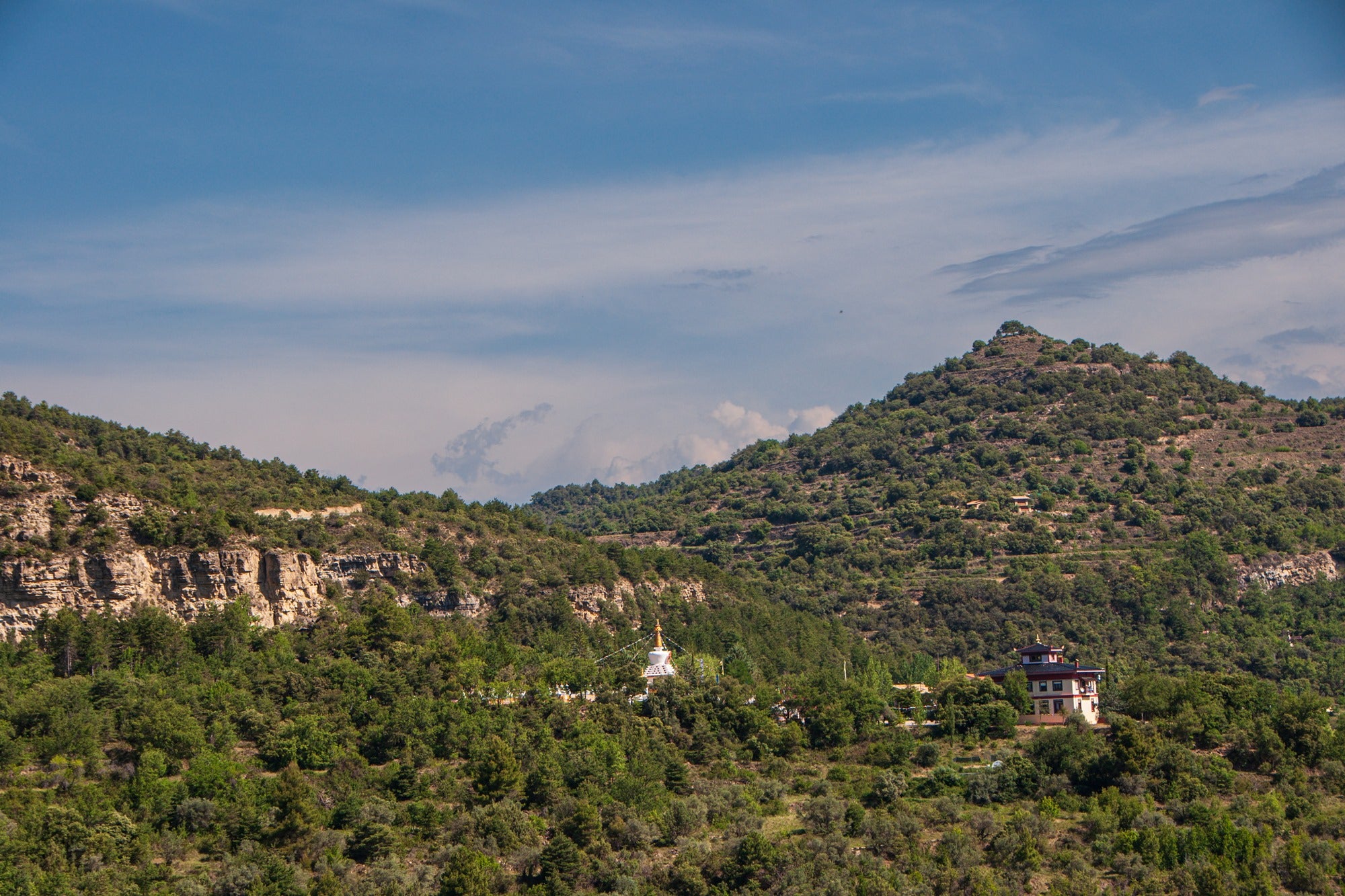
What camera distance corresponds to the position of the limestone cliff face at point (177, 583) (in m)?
68.9

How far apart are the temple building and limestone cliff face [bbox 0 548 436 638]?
3883cm

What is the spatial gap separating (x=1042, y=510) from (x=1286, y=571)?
24.0m

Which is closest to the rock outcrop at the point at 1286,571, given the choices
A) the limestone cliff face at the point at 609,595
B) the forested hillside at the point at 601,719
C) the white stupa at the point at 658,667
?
the forested hillside at the point at 601,719

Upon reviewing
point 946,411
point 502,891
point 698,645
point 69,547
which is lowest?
point 502,891

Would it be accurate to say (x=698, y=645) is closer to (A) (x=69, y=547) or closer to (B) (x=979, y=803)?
(B) (x=979, y=803)

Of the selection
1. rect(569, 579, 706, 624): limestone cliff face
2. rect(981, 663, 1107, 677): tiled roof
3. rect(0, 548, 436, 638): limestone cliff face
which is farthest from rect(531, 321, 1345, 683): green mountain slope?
rect(0, 548, 436, 638): limestone cliff face

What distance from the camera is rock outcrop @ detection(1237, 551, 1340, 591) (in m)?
118

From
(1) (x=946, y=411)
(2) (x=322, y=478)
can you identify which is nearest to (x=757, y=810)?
(2) (x=322, y=478)

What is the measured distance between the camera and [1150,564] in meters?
118

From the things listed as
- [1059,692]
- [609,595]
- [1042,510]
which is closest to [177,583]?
[609,595]

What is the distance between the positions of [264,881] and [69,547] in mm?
28291

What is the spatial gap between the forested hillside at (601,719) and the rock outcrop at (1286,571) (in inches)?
12.4

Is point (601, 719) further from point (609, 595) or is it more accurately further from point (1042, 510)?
point (1042, 510)

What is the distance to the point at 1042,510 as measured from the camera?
137 metres
